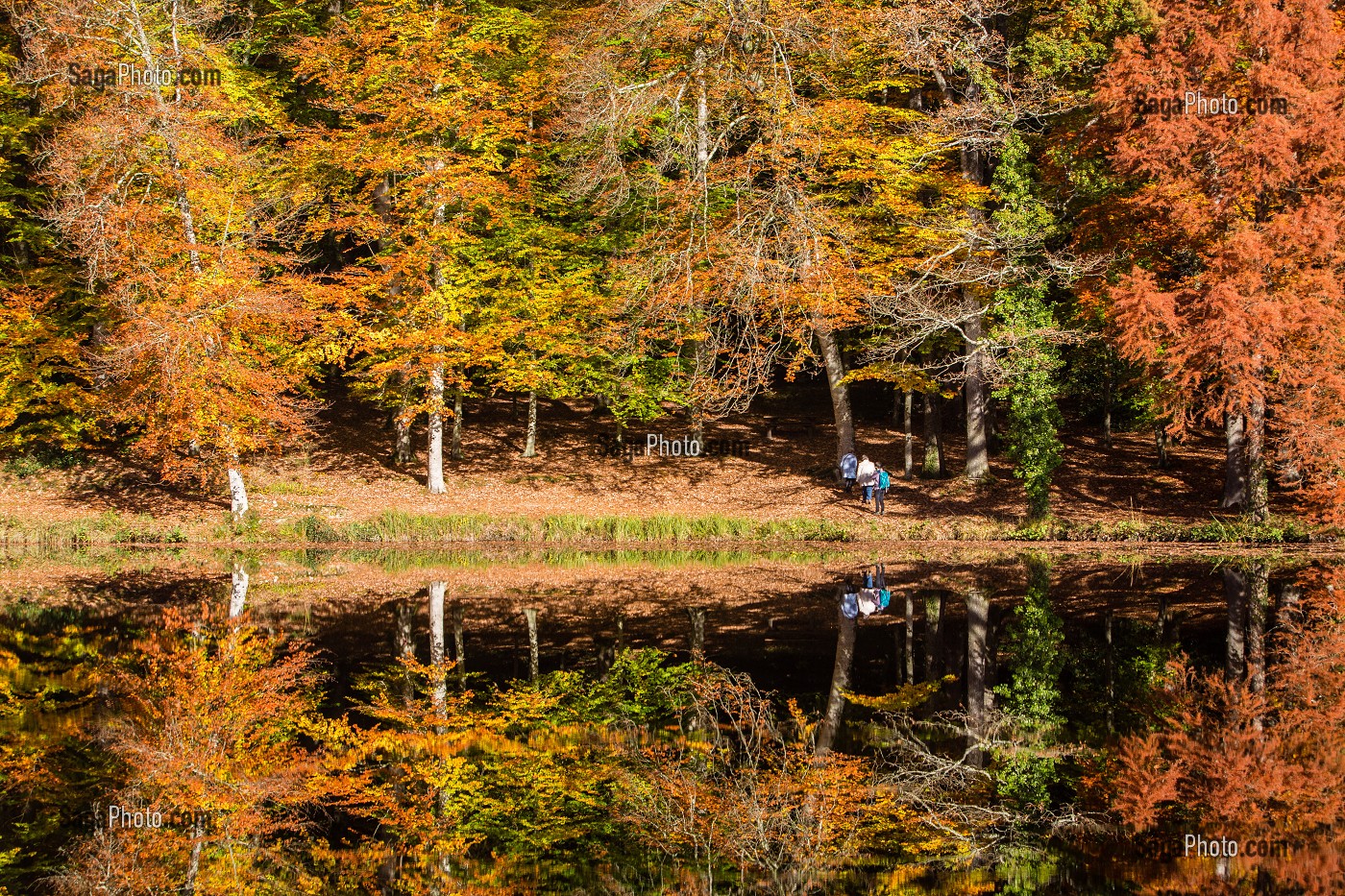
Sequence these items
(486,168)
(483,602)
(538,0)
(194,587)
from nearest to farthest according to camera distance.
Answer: (483,602), (194,587), (486,168), (538,0)

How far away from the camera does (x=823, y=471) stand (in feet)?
88.8

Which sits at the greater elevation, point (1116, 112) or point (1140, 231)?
point (1116, 112)

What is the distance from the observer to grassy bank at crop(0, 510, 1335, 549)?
76.0 ft

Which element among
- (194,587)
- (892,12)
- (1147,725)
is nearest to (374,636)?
(194,587)

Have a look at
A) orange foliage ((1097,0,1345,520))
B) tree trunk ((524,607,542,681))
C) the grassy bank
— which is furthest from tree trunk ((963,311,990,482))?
tree trunk ((524,607,542,681))

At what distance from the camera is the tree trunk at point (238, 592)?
51.6 feet

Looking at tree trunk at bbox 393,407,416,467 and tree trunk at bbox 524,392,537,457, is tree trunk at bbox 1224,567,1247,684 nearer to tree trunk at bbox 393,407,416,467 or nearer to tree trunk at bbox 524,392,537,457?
tree trunk at bbox 524,392,537,457

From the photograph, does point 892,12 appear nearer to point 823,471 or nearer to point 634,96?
point 823,471

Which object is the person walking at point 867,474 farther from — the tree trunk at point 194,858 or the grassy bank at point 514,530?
the tree trunk at point 194,858

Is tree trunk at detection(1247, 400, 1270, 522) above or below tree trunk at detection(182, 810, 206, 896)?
above

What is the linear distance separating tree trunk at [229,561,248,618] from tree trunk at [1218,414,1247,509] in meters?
19.4

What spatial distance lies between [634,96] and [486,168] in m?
16.7

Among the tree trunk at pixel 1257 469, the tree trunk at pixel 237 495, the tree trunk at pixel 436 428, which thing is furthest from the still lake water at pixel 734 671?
the tree trunk at pixel 436 428

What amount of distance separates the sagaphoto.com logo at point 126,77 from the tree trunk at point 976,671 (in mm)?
19528
